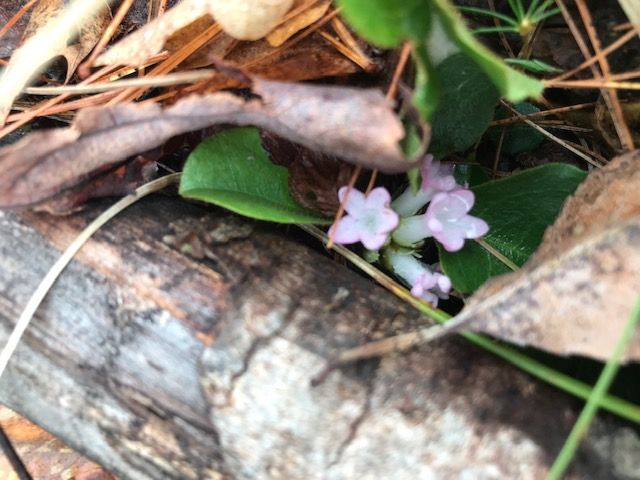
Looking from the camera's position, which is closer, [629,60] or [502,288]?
[502,288]

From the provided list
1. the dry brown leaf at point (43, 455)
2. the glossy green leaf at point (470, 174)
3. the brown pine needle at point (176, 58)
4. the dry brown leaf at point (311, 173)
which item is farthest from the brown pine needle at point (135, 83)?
the dry brown leaf at point (43, 455)

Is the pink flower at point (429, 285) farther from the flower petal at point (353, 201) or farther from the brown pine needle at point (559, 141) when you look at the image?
the brown pine needle at point (559, 141)

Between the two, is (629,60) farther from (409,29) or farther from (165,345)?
(165,345)

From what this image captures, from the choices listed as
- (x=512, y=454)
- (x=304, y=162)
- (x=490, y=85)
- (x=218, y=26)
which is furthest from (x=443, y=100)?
(x=512, y=454)

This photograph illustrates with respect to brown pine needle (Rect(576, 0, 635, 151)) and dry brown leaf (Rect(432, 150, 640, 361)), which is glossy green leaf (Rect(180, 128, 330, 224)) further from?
brown pine needle (Rect(576, 0, 635, 151))

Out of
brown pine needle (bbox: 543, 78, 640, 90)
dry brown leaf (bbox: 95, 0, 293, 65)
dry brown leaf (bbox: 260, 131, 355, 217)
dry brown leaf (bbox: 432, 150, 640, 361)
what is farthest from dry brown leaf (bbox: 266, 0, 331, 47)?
dry brown leaf (bbox: 432, 150, 640, 361)
